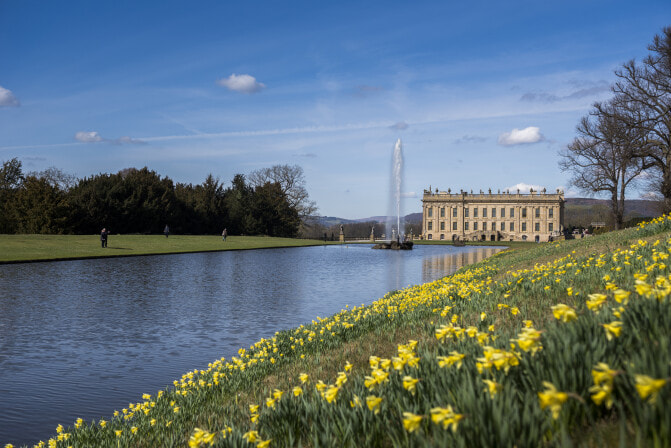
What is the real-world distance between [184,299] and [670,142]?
30214mm

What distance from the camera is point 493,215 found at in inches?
5226

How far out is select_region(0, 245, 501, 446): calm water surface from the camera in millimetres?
7398

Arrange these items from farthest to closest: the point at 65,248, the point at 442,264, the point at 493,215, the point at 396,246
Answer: the point at 493,215 < the point at 396,246 < the point at 65,248 < the point at 442,264

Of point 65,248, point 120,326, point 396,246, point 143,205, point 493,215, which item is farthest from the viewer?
point 493,215

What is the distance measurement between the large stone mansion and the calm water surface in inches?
4371

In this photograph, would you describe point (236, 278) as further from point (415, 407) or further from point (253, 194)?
point (253, 194)

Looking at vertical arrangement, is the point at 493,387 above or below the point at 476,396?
above

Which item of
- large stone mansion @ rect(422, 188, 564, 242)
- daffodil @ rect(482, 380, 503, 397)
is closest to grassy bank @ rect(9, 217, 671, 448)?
daffodil @ rect(482, 380, 503, 397)

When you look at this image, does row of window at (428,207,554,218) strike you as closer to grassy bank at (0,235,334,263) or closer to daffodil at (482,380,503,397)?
grassy bank at (0,235,334,263)

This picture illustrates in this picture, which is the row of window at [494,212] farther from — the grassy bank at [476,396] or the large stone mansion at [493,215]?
the grassy bank at [476,396]

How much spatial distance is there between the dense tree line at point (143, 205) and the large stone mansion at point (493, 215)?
161 ft

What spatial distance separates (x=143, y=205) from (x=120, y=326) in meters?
62.4

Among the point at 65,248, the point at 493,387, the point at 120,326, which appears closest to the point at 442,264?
the point at 120,326

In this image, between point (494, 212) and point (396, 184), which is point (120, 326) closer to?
point (396, 184)
